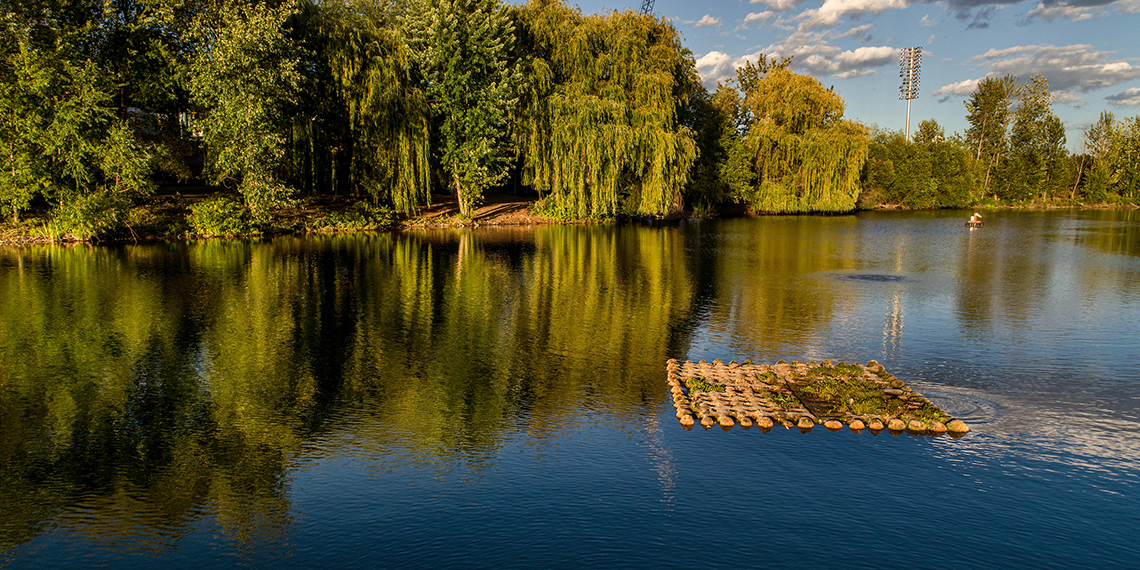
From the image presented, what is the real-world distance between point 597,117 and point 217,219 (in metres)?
26.8

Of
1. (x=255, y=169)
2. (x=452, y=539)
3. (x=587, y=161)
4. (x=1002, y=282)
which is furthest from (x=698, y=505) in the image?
(x=587, y=161)

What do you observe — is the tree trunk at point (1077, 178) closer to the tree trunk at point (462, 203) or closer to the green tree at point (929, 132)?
the green tree at point (929, 132)

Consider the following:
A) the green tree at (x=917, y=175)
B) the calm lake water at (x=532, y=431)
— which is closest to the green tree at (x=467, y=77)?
the calm lake water at (x=532, y=431)

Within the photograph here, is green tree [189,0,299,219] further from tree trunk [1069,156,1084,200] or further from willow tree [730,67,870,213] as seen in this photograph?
tree trunk [1069,156,1084,200]

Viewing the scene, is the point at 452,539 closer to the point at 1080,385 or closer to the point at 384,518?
the point at 384,518

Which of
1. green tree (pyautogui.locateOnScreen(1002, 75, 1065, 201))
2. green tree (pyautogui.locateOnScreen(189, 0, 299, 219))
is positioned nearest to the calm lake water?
green tree (pyautogui.locateOnScreen(189, 0, 299, 219))

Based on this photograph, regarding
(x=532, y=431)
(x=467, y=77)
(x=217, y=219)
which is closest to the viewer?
(x=532, y=431)

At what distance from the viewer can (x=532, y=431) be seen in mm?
13461

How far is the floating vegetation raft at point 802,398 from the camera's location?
45.0 feet

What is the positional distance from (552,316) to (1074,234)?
4743 centimetres

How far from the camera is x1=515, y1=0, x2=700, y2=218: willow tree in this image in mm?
53281

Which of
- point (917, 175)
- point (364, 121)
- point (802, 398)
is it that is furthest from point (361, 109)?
point (917, 175)

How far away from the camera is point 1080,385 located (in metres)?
16.3

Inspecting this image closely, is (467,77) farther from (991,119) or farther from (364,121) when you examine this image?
(991,119)
